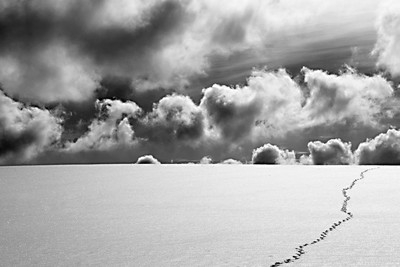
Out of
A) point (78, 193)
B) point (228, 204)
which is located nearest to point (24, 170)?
point (78, 193)

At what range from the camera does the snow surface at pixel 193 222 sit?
22.6 feet

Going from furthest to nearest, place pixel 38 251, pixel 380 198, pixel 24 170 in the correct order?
pixel 24 170, pixel 380 198, pixel 38 251

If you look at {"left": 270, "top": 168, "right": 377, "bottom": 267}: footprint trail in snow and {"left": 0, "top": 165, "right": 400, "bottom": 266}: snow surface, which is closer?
{"left": 270, "top": 168, "right": 377, "bottom": 267}: footprint trail in snow

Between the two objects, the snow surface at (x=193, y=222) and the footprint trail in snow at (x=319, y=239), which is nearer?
the footprint trail in snow at (x=319, y=239)

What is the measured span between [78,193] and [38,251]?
22.7 ft

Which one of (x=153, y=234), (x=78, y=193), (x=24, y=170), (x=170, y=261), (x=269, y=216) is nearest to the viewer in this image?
(x=170, y=261)

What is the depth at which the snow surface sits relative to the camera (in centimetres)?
688

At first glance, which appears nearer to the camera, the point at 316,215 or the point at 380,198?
the point at 316,215

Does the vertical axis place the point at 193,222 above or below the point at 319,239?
above

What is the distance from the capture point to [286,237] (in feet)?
26.3

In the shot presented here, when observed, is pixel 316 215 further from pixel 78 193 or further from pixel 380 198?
pixel 78 193

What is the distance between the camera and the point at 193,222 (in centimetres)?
945

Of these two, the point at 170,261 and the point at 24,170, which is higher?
the point at 24,170

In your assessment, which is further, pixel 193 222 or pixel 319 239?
pixel 193 222
